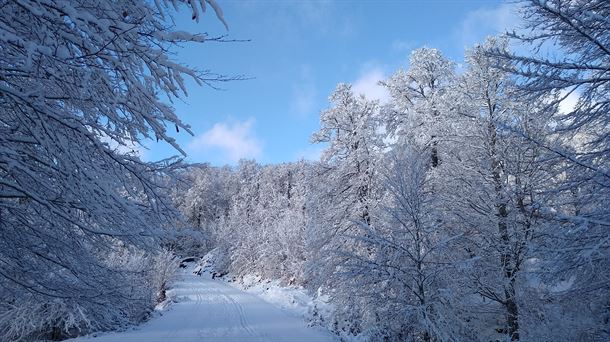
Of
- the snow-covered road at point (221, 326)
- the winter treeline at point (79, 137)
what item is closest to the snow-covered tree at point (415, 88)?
the snow-covered road at point (221, 326)

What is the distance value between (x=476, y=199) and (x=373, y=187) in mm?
4246

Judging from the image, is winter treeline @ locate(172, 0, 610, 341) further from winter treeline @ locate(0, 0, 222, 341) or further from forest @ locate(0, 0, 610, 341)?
winter treeline @ locate(0, 0, 222, 341)

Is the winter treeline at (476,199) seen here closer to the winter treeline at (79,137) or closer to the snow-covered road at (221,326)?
the winter treeline at (79,137)

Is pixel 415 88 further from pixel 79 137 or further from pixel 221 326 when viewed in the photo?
pixel 79 137

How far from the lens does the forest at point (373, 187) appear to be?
9.90 feet

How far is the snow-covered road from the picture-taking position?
11586mm

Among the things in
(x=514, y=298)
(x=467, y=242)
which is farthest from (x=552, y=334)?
(x=467, y=242)

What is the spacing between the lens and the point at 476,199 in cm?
955

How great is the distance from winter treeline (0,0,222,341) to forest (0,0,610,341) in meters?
0.03

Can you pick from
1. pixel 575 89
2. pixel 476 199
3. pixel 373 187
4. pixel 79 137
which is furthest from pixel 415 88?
pixel 79 137

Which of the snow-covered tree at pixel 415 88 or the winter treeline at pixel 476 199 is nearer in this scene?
the winter treeline at pixel 476 199

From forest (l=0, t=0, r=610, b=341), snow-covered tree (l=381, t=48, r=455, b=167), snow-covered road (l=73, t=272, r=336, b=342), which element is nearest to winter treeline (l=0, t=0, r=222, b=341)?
forest (l=0, t=0, r=610, b=341)

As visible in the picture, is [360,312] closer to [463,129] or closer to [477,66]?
[463,129]

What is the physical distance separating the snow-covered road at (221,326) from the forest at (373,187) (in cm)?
87
